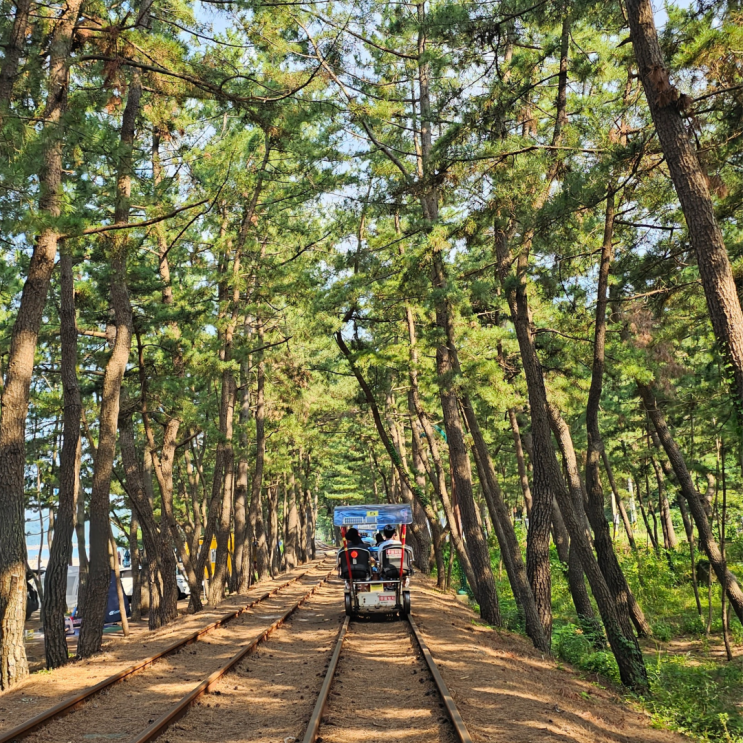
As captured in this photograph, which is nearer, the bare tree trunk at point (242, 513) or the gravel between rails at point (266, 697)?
the gravel between rails at point (266, 697)

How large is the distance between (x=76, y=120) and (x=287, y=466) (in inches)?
1040

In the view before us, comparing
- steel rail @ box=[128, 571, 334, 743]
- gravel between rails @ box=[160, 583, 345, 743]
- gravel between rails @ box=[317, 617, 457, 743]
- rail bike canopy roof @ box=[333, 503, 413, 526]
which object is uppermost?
rail bike canopy roof @ box=[333, 503, 413, 526]

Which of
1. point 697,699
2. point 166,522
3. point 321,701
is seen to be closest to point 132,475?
point 166,522

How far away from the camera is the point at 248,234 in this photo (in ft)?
70.1

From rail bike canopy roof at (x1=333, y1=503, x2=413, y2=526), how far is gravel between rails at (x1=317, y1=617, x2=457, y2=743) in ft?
15.5

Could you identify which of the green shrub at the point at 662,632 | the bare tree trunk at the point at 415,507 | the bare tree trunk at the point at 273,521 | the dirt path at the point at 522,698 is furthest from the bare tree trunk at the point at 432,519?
the bare tree trunk at the point at 273,521

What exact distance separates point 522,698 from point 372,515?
380 inches

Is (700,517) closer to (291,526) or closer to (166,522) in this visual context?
(166,522)

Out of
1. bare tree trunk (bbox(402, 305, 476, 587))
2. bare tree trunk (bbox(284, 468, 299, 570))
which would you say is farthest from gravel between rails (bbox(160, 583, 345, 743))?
bare tree trunk (bbox(284, 468, 299, 570))

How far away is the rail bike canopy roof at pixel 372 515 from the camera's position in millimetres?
17516

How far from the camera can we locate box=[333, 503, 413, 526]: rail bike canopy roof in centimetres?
1752

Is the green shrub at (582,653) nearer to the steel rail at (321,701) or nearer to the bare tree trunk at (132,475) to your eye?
the steel rail at (321,701)

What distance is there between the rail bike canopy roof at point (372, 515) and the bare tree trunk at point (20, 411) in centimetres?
825

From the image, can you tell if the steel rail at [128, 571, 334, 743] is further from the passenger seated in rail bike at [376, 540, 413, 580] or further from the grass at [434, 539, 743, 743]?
the grass at [434, 539, 743, 743]
